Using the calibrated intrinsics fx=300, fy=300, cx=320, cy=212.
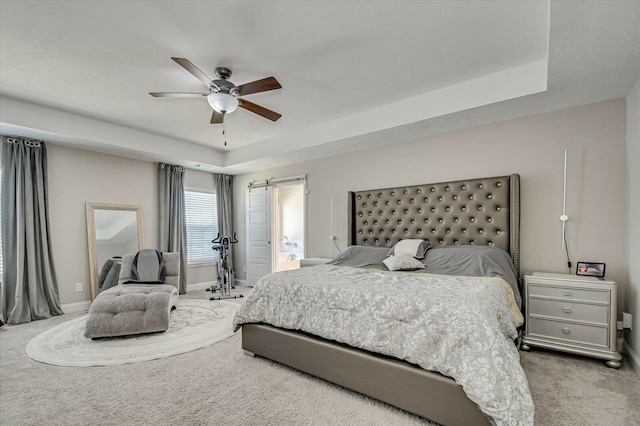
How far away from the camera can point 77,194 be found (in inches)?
175

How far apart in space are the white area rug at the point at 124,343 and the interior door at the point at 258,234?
6.68ft

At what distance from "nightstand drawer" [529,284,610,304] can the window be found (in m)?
5.36

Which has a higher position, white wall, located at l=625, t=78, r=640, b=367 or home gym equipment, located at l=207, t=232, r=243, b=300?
white wall, located at l=625, t=78, r=640, b=367

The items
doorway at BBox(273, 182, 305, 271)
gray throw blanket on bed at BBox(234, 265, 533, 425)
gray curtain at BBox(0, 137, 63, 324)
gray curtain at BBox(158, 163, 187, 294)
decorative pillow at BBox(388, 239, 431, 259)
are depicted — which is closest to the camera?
gray throw blanket on bed at BBox(234, 265, 533, 425)

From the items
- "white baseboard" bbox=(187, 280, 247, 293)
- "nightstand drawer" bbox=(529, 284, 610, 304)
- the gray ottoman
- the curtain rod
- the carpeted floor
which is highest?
the curtain rod

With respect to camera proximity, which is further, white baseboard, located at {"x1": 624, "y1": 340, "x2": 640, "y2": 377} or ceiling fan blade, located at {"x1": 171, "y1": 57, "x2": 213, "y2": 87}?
white baseboard, located at {"x1": 624, "y1": 340, "x2": 640, "y2": 377}

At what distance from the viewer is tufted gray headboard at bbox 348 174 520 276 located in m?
3.23

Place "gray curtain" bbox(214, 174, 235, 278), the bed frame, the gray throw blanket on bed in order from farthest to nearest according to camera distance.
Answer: "gray curtain" bbox(214, 174, 235, 278)
the bed frame
the gray throw blanket on bed

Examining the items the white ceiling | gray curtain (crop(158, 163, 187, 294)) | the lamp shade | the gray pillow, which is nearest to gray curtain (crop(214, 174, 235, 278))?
gray curtain (crop(158, 163, 187, 294))

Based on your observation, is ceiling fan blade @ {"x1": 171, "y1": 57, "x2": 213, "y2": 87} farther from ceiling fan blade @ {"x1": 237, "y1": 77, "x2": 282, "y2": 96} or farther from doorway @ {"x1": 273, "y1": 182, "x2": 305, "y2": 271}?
doorway @ {"x1": 273, "y1": 182, "x2": 305, "y2": 271}

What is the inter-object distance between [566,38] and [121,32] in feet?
10.2

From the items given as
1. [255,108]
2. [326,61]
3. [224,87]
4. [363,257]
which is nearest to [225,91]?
[224,87]

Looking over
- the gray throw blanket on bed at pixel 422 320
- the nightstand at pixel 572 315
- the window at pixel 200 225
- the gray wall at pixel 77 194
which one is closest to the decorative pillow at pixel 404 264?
the gray throw blanket on bed at pixel 422 320

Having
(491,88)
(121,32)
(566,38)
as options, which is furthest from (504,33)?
(121,32)
